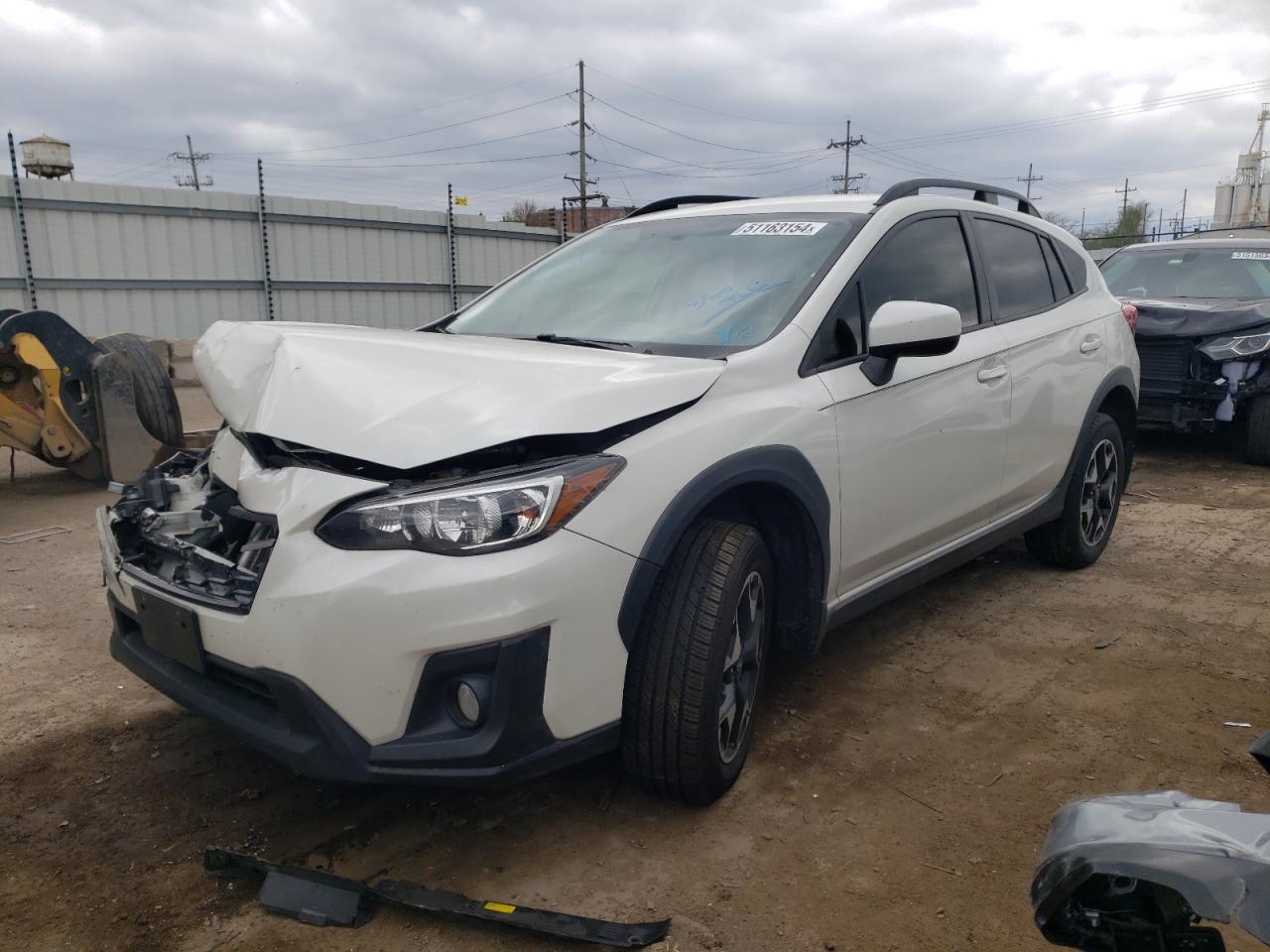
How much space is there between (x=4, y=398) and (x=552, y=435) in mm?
5418

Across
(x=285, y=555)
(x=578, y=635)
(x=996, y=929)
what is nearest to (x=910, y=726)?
(x=996, y=929)

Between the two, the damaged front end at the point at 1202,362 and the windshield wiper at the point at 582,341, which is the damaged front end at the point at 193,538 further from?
the damaged front end at the point at 1202,362

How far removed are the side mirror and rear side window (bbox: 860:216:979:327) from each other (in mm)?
258

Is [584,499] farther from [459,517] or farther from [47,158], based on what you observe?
[47,158]

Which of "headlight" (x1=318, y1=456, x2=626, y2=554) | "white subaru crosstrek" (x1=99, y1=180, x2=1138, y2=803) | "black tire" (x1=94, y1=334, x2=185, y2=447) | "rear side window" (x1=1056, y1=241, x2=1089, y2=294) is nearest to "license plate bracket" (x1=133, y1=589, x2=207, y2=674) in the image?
"white subaru crosstrek" (x1=99, y1=180, x2=1138, y2=803)

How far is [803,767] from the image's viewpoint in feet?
9.50

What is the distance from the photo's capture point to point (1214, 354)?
716 centimetres

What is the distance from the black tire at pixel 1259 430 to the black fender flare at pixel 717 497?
610cm

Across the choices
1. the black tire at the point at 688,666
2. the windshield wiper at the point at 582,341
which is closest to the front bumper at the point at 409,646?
the black tire at the point at 688,666

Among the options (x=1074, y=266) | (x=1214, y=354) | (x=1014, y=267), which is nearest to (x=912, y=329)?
(x=1014, y=267)

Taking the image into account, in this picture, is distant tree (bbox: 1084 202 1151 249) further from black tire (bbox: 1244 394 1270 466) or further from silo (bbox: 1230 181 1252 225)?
black tire (bbox: 1244 394 1270 466)

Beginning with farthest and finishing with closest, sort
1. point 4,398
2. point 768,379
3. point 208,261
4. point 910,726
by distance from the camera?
point 208,261 → point 4,398 → point 910,726 → point 768,379

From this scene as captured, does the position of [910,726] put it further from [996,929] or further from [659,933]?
[659,933]

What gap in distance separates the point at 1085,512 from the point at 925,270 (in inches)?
74.4
